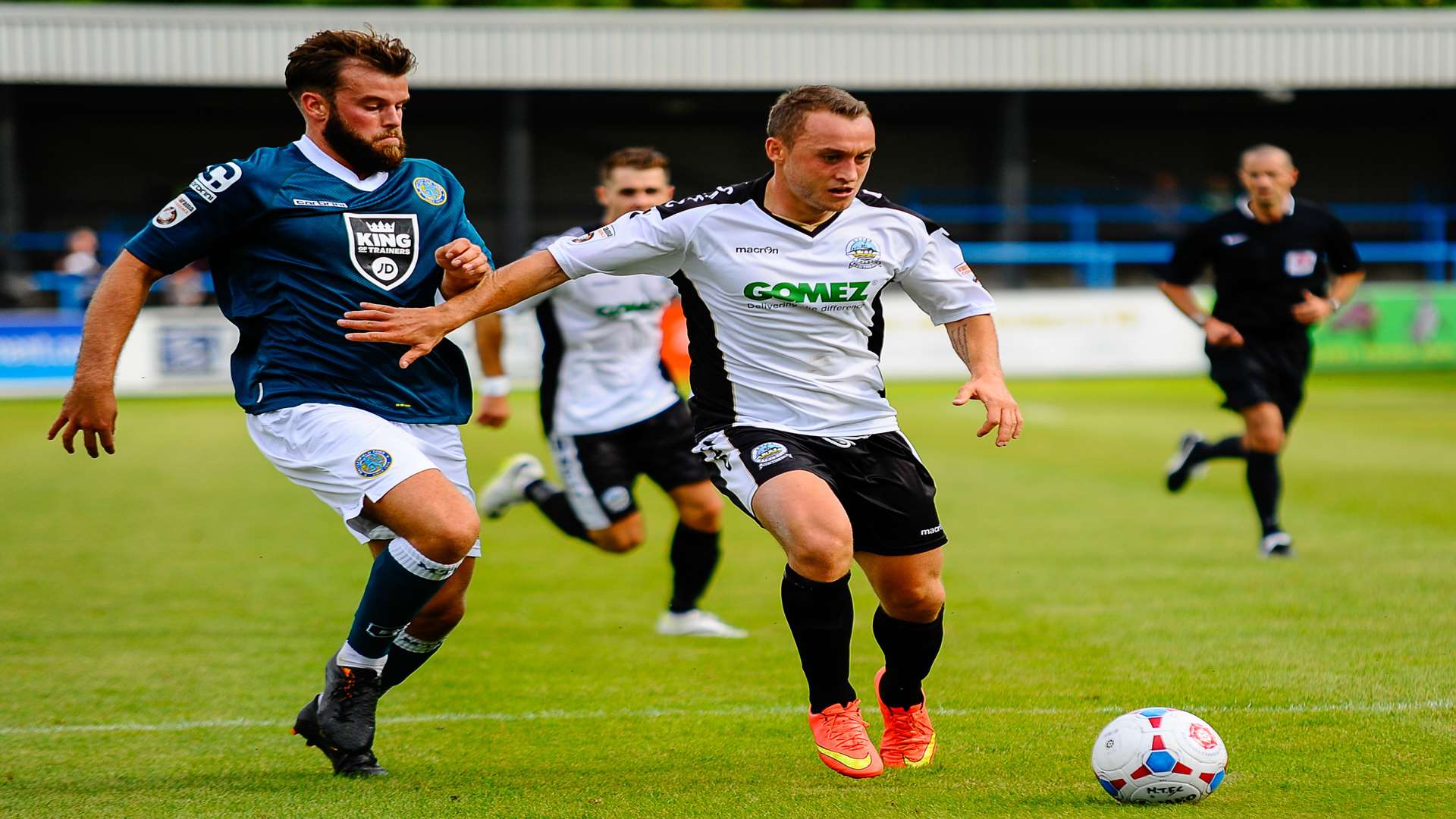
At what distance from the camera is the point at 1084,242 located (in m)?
29.6

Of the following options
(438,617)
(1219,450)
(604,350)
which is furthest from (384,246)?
(1219,450)

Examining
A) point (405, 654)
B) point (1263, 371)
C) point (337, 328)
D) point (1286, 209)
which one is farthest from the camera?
point (1286, 209)

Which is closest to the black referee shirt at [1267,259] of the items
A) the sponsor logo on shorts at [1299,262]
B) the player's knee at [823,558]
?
the sponsor logo on shorts at [1299,262]

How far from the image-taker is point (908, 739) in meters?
4.75

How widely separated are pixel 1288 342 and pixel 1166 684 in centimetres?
397

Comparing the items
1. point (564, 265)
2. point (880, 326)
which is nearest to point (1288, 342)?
point (880, 326)

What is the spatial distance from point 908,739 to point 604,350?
3097 mm

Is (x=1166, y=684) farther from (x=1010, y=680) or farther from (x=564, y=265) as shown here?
(x=564, y=265)

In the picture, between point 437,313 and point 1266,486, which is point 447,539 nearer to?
point 437,313

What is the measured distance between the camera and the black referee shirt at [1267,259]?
9.15m

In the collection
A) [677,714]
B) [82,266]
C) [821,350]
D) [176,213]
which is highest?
[176,213]

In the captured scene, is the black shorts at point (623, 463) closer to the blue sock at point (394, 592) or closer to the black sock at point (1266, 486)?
the blue sock at point (394, 592)

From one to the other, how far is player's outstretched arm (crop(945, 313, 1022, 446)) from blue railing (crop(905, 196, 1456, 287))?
20036mm

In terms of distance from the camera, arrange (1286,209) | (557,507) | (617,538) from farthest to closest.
Result: (1286,209) < (557,507) < (617,538)
